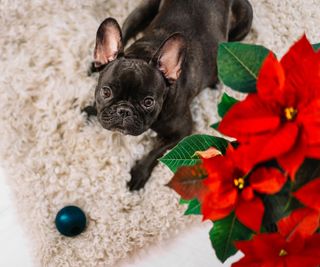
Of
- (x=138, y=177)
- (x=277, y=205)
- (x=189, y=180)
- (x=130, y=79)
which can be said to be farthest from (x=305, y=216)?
(x=138, y=177)

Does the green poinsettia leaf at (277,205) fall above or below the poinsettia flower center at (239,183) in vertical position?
below

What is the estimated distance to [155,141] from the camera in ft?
5.68

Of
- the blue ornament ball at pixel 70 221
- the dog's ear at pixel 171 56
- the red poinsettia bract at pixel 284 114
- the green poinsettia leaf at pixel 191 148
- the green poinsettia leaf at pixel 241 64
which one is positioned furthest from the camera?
the blue ornament ball at pixel 70 221

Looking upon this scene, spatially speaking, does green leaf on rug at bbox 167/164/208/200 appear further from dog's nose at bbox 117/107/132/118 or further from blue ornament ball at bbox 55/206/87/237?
blue ornament ball at bbox 55/206/87/237

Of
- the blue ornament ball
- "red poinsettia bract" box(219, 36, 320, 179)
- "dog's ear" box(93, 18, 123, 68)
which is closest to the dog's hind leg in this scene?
"dog's ear" box(93, 18, 123, 68)

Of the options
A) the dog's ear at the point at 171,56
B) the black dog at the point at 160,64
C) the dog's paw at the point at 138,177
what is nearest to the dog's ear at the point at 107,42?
the black dog at the point at 160,64

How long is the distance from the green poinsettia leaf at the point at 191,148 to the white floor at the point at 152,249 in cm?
89

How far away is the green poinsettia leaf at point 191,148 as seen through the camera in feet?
2.60

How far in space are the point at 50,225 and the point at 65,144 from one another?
0.26m

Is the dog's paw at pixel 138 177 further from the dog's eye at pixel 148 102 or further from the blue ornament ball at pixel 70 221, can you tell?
the dog's eye at pixel 148 102

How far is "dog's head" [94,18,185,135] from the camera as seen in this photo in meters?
1.31

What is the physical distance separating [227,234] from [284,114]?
0.21 meters

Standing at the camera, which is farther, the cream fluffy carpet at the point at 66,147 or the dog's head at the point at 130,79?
the cream fluffy carpet at the point at 66,147

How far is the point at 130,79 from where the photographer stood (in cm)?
130
